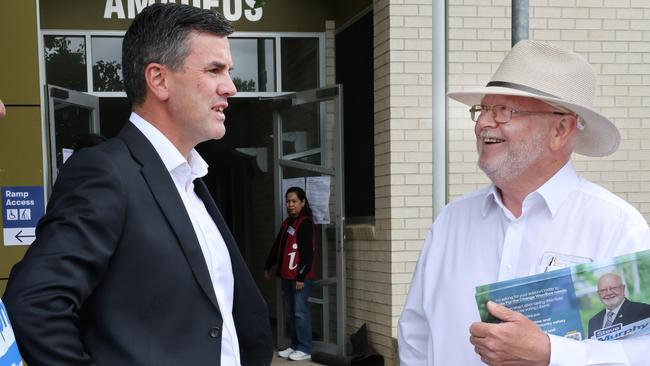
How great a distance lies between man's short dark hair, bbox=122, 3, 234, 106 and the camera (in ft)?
6.21

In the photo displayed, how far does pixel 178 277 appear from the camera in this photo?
68.3 inches

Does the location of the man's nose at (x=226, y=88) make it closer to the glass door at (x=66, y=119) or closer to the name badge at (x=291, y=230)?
the glass door at (x=66, y=119)

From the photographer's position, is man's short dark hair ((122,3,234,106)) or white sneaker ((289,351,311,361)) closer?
man's short dark hair ((122,3,234,106))

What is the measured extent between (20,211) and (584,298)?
4.56 metres

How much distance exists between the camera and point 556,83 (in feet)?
7.26

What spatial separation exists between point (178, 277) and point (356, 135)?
20.3 feet

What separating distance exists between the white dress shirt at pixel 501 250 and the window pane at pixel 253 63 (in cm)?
637

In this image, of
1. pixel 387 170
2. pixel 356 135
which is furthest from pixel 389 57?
pixel 356 135

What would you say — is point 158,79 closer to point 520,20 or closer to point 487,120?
point 487,120

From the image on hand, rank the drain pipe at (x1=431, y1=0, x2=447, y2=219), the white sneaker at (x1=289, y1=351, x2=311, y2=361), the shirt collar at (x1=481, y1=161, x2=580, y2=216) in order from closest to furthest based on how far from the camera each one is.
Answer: the shirt collar at (x1=481, y1=161, x2=580, y2=216) < the drain pipe at (x1=431, y1=0, x2=447, y2=219) < the white sneaker at (x1=289, y1=351, x2=311, y2=361)

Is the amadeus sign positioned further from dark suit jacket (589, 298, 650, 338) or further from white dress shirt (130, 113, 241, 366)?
dark suit jacket (589, 298, 650, 338)

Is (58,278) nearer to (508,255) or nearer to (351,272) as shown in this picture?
(508,255)

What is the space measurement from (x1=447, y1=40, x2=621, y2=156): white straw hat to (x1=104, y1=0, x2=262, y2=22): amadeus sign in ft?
20.3

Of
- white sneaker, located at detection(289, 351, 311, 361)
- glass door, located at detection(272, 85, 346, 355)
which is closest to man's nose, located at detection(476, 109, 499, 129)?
glass door, located at detection(272, 85, 346, 355)
